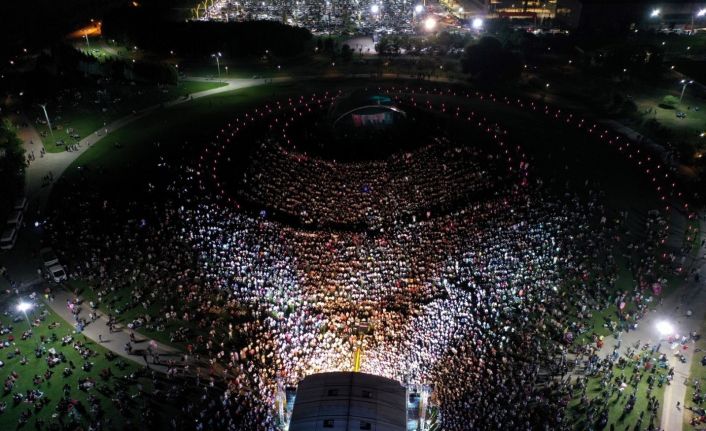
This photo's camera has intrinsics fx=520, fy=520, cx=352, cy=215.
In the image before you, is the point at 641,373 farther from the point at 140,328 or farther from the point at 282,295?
the point at 140,328

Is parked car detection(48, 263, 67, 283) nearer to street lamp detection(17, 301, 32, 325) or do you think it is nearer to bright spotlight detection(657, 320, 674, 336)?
street lamp detection(17, 301, 32, 325)

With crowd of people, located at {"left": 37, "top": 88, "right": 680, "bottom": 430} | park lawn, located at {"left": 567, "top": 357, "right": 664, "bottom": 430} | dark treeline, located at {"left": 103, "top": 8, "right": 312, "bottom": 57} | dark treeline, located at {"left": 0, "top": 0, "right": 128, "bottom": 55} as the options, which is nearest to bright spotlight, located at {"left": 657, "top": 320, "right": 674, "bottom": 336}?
crowd of people, located at {"left": 37, "top": 88, "right": 680, "bottom": 430}

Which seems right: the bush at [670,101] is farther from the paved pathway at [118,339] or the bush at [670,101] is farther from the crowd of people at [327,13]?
the paved pathway at [118,339]

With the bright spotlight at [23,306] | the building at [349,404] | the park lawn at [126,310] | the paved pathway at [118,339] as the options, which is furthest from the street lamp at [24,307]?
the building at [349,404]

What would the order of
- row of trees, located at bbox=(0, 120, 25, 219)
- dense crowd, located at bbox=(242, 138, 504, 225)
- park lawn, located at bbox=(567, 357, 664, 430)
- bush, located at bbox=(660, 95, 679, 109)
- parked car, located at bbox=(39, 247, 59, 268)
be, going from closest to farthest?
park lawn, located at bbox=(567, 357, 664, 430) → parked car, located at bbox=(39, 247, 59, 268) → dense crowd, located at bbox=(242, 138, 504, 225) → row of trees, located at bbox=(0, 120, 25, 219) → bush, located at bbox=(660, 95, 679, 109)

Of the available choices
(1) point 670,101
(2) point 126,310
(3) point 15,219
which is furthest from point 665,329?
(3) point 15,219

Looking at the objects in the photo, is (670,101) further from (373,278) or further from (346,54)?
(373,278)
